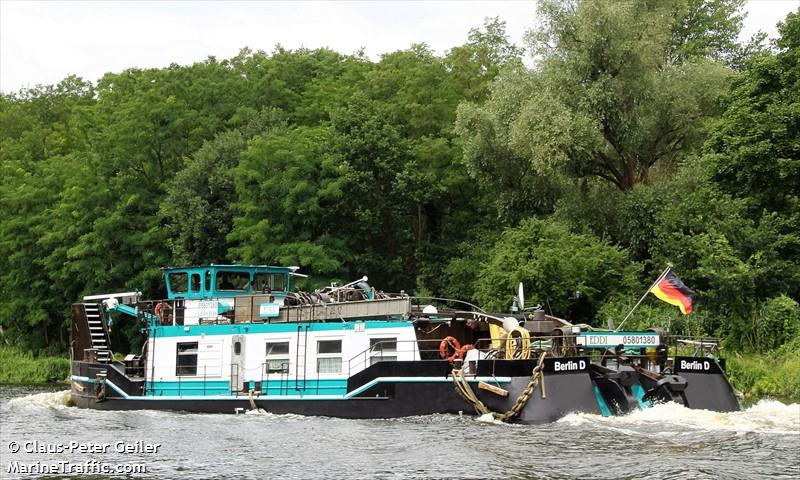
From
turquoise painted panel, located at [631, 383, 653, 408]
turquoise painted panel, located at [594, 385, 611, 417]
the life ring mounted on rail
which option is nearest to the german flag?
→ turquoise painted panel, located at [631, 383, 653, 408]

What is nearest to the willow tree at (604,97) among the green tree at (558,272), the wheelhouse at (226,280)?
the green tree at (558,272)

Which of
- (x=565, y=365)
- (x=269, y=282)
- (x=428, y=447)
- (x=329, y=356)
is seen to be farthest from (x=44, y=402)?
(x=565, y=365)

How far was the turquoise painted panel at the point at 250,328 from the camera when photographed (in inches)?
1101

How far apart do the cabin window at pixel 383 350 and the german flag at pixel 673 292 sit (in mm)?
6782

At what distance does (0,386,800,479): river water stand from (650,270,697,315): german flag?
3.16 m

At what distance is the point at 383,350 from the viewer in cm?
2800

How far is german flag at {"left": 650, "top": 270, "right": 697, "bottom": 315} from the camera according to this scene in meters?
26.8

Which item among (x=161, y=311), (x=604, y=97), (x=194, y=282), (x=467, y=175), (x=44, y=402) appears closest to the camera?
(x=161, y=311)

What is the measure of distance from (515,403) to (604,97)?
20.2 m

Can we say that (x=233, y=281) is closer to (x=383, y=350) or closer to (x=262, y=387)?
(x=262, y=387)

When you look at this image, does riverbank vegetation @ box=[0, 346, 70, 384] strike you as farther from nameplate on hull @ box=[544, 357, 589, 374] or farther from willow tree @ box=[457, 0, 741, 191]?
nameplate on hull @ box=[544, 357, 589, 374]

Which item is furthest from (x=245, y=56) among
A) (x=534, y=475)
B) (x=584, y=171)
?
(x=534, y=475)

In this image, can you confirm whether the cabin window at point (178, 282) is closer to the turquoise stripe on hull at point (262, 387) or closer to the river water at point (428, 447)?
the turquoise stripe on hull at point (262, 387)

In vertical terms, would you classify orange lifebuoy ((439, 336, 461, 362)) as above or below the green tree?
below
